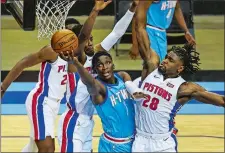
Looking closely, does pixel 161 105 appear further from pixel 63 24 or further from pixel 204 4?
pixel 204 4

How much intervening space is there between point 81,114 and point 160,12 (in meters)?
1.03

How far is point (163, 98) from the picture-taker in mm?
4309

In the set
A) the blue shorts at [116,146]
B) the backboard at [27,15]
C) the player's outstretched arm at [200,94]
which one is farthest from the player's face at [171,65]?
the backboard at [27,15]

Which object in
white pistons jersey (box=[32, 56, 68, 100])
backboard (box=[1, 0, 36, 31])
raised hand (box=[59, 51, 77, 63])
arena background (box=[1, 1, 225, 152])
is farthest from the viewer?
arena background (box=[1, 1, 225, 152])

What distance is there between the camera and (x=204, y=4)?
1135 centimetres

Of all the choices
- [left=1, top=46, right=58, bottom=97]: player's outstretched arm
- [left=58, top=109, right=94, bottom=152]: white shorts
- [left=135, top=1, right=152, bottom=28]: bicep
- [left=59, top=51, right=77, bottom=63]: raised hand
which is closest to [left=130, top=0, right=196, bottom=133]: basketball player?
[left=135, top=1, right=152, bottom=28]: bicep

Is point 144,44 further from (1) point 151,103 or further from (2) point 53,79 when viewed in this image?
(2) point 53,79

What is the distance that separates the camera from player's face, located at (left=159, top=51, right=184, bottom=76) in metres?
4.29

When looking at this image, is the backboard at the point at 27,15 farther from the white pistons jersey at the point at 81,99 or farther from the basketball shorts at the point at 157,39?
the basketball shorts at the point at 157,39

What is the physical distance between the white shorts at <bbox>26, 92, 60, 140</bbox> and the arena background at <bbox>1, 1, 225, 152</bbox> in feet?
2.65

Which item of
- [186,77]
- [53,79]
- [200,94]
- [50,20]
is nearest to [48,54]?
[53,79]

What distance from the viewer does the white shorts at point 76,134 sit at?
4853mm

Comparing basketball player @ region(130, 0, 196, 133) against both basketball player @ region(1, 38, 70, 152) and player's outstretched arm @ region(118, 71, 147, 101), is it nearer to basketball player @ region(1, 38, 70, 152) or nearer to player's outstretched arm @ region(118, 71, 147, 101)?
basketball player @ region(1, 38, 70, 152)

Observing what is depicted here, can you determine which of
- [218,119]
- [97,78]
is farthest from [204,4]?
[97,78]
